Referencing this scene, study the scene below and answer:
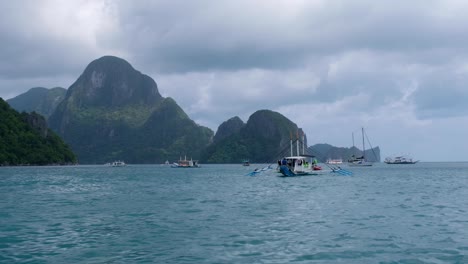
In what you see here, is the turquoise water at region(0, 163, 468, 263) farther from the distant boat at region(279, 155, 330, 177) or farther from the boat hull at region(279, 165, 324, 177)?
the distant boat at region(279, 155, 330, 177)

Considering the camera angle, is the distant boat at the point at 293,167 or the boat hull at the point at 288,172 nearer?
the boat hull at the point at 288,172

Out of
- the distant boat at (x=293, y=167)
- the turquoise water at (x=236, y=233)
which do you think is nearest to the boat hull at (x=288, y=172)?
the distant boat at (x=293, y=167)

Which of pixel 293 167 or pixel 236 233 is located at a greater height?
pixel 293 167

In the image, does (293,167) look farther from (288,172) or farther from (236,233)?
(236,233)

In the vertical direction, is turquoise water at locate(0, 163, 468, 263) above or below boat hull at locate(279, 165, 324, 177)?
below

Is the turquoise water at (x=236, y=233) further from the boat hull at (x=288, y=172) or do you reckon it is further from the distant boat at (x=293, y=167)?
the distant boat at (x=293, y=167)

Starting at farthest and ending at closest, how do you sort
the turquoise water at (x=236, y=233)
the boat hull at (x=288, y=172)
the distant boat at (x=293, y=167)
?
the distant boat at (x=293, y=167), the boat hull at (x=288, y=172), the turquoise water at (x=236, y=233)

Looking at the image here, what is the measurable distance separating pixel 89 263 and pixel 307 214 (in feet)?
60.4

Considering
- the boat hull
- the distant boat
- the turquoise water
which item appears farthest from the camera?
the distant boat

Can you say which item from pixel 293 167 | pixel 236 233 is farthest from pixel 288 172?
pixel 236 233

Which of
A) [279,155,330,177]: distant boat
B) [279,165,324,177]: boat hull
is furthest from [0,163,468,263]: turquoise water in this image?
[279,155,330,177]: distant boat

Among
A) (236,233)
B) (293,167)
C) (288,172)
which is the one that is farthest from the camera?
(293,167)

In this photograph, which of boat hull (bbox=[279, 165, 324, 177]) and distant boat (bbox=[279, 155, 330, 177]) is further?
distant boat (bbox=[279, 155, 330, 177])

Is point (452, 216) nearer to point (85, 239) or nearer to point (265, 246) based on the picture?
point (265, 246)
